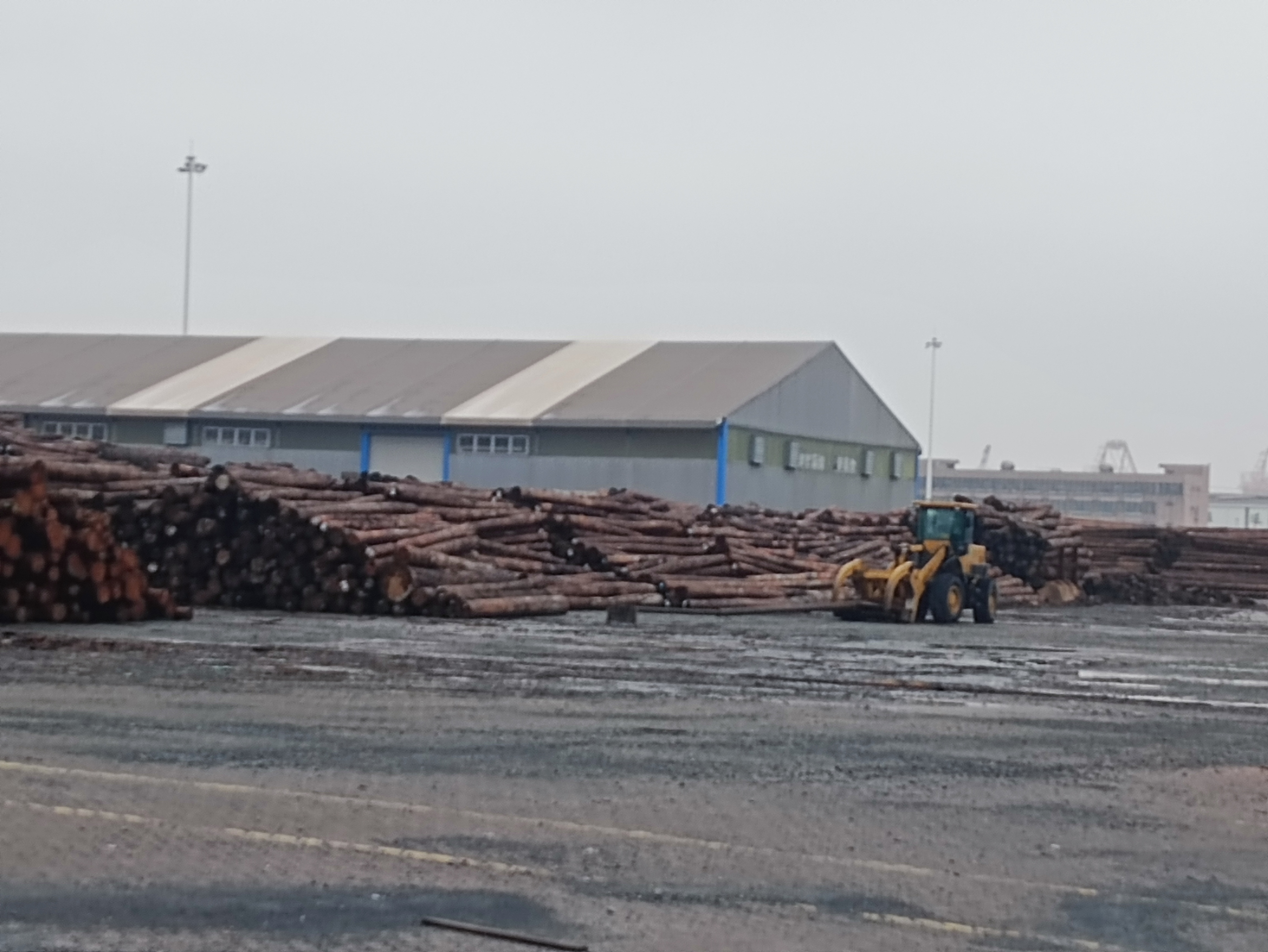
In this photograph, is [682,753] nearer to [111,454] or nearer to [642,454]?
[111,454]

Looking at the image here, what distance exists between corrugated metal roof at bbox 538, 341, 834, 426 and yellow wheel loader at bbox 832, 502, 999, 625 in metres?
21.2

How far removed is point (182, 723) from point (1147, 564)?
33219mm

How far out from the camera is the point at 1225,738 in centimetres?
1330

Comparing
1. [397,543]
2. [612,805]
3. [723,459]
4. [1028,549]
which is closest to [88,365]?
[723,459]

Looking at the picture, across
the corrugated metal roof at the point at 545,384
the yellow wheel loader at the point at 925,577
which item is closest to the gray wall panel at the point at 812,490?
the corrugated metal roof at the point at 545,384

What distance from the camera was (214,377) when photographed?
55.4m

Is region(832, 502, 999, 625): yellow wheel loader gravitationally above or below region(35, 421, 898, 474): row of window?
below

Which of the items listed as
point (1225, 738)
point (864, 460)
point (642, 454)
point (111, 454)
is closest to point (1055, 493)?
point (864, 460)

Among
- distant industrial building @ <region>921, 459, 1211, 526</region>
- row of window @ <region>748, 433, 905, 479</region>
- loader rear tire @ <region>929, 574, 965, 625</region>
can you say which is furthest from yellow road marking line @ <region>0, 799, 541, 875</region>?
distant industrial building @ <region>921, 459, 1211, 526</region>

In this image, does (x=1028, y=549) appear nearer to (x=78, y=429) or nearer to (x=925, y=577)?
(x=925, y=577)

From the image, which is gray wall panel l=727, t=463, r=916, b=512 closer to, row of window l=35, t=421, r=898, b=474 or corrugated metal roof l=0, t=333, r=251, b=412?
row of window l=35, t=421, r=898, b=474

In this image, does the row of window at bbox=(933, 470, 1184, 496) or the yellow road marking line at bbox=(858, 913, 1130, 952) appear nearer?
the yellow road marking line at bbox=(858, 913, 1130, 952)

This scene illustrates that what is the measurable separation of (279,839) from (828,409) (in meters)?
47.8

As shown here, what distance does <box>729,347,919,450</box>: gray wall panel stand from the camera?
165 ft
